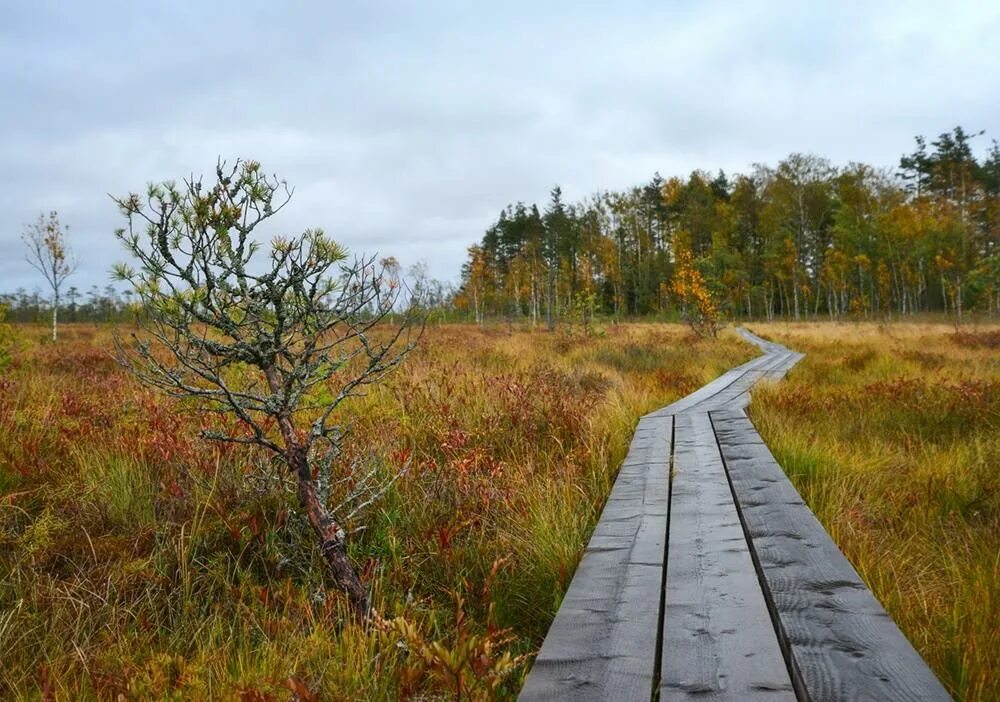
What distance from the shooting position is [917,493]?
3551mm

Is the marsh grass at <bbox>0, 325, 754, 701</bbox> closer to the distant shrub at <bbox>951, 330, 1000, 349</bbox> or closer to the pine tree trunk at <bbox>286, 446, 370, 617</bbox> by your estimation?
the pine tree trunk at <bbox>286, 446, 370, 617</bbox>

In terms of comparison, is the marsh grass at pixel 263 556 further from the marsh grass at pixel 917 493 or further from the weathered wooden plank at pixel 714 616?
the marsh grass at pixel 917 493

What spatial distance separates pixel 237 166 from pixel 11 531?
2.15m

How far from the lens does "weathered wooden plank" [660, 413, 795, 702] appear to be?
138 centimetres

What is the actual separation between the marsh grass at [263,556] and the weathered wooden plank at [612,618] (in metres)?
0.17

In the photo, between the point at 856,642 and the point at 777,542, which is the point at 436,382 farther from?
the point at 856,642

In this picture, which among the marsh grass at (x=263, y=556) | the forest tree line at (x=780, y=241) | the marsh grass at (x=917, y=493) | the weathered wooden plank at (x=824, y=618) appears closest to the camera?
the weathered wooden plank at (x=824, y=618)

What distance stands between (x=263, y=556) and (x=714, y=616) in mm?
2115

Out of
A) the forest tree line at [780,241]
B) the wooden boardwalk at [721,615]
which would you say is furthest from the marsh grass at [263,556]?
the forest tree line at [780,241]

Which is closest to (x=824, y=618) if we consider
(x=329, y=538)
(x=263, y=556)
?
(x=329, y=538)

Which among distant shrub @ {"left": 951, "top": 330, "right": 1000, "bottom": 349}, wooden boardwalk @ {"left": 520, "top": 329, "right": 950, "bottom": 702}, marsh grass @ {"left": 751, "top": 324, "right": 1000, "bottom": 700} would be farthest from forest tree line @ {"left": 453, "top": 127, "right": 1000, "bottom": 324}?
wooden boardwalk @ {"left": 520, "top": 329, "right": 950, "bottom": 702}

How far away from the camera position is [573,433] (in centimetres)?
457

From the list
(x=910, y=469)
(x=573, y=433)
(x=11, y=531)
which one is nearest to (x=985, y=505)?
(x=910, y=469)

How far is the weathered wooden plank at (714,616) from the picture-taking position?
4.52ft
